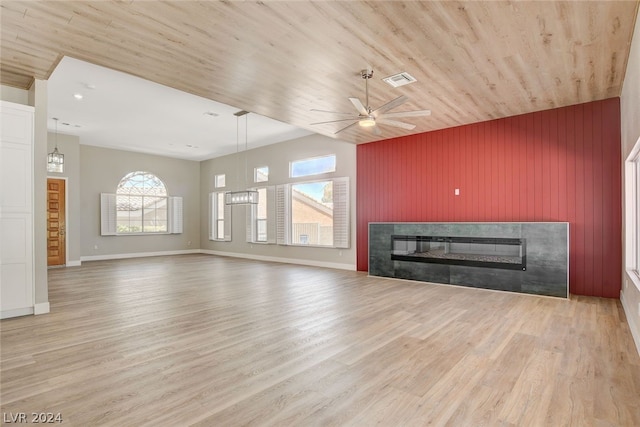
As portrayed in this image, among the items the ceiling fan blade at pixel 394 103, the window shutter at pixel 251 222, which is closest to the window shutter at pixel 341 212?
→ the window shutter at pixel 251 222

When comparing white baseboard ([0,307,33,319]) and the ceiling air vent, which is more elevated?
the ceiling air vent

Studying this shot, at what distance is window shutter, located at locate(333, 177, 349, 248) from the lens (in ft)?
25.4

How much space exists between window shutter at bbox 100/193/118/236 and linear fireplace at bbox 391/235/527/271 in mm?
8332

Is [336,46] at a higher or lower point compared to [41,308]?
higher

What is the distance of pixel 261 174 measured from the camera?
1014cm

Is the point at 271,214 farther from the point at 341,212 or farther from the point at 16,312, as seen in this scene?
the point at 16,312

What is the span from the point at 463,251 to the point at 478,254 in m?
0.25

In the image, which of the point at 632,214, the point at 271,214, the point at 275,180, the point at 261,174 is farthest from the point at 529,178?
the point at 261,174

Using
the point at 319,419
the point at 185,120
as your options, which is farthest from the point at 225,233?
the point at 319,419

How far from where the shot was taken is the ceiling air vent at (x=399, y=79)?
3.97m

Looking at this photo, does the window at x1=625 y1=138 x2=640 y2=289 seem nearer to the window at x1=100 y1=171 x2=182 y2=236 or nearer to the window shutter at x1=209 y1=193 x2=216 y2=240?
the window shutter at x1=209 y1=193 x2=216 y2=240

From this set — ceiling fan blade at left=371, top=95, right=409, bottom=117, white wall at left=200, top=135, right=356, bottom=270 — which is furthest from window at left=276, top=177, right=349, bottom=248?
ceiling fan blade at left=371, top=95, right=409, bottom=117

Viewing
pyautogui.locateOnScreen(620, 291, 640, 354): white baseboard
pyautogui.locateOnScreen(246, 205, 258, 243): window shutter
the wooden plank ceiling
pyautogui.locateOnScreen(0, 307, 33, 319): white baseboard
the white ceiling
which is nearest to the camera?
the wooden plank ceiling

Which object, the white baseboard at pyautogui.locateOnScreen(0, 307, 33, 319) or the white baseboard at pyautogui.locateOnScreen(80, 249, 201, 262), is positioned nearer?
the white baseboard at pyautogui.locateOnScreen(0, 307, 33, 319)
